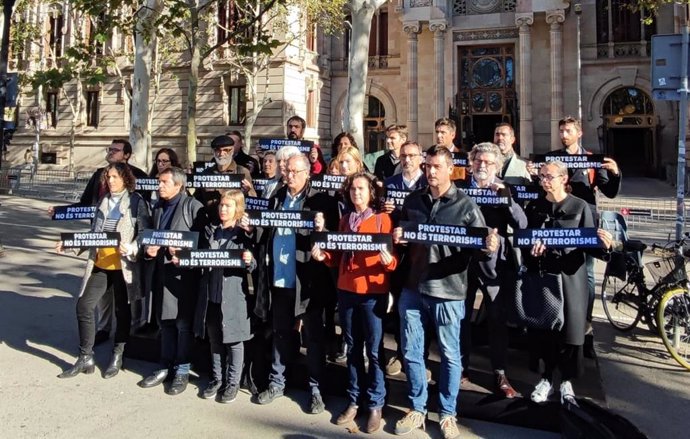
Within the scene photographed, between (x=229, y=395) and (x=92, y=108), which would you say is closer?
(x=229, y=395)

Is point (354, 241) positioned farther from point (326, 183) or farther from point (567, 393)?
point (567, 393)

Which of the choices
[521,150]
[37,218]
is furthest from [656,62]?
[521,150]

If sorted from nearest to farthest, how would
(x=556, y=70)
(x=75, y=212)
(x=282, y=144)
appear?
(x=75, y=212), (x=282, y=144), (x=556, y=70)

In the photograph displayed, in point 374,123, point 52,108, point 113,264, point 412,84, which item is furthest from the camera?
point 52,108

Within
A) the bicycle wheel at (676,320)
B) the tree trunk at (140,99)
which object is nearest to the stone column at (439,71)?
the tree trunk at (140,99)

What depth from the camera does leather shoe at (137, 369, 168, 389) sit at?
17.1 feet

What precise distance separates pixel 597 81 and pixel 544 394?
3062cm

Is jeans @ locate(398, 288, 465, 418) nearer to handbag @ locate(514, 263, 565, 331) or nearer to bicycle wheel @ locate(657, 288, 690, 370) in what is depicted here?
handbag @ locate(514, 263, 565, 331)

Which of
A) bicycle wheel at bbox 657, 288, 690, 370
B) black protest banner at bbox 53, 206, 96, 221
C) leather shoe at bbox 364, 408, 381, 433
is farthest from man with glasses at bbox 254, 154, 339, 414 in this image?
bicycle wheel at bbox 657, 288, 690, 370

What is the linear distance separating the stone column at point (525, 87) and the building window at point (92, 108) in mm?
26096

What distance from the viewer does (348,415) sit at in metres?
4.48

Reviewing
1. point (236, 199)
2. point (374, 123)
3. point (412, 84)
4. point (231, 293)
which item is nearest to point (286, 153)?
point (236, 199)

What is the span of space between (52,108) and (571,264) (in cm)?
4042

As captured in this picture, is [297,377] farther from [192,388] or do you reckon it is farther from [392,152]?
[392,152]
